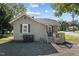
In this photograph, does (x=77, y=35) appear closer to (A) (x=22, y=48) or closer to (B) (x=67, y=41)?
(B) (x=67, y=41)

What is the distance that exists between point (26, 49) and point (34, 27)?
514 mm

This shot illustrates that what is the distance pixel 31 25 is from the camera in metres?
7.85

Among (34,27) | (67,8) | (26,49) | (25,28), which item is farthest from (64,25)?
(26,49)

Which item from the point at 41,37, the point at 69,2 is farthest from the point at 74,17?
the point at 41,37

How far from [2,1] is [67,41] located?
163cm

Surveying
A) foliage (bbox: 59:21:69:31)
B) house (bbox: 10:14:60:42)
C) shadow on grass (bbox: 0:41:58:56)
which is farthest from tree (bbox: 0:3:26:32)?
foliage (bbox: 59:21:69:31)

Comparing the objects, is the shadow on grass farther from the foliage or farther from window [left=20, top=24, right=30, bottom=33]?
the foliage

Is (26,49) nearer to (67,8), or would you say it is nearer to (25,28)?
(25,28)

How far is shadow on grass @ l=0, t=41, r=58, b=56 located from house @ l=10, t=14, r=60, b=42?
0.44ft

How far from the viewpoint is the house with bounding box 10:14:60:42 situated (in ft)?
25.5

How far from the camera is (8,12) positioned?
25.7ft

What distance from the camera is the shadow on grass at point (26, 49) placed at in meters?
7.69

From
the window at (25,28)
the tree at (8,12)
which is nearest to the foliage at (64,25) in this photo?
the window at (25,28)

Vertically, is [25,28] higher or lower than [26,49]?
higher
